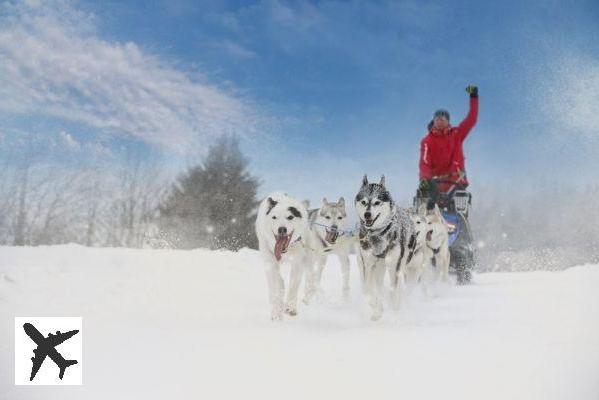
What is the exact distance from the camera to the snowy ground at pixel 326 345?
2953 mm

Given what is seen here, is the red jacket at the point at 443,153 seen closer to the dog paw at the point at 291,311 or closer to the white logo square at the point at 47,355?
the dog paw at the point at 291,311

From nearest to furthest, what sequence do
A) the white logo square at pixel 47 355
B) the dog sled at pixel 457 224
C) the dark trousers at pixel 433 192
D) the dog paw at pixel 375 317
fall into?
the white logo square at pixel 47 355, the dog paw at pixel 375 317, the dark trousers at pixel 433 192, the dog sled at pixel 457 224

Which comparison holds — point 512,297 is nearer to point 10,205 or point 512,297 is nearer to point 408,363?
point 408,363

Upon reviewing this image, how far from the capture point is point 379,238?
4.98m

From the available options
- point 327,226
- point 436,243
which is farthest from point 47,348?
point 436,243

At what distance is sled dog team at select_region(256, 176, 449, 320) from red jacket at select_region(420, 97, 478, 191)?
67.4 inches

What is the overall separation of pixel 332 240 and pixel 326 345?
1196 millimetres

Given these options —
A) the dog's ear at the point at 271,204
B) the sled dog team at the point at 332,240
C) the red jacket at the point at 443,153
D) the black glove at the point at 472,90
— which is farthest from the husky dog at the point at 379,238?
the red jacket at the point at 443,153

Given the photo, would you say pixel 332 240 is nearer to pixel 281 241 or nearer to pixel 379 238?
pixel 379 238

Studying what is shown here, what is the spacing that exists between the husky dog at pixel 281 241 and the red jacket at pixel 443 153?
2.97m

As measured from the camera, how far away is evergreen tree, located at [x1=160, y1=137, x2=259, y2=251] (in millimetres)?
7672

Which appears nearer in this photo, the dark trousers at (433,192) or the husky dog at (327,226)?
the husky dog at (327,226)

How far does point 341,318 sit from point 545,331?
6.41 feet

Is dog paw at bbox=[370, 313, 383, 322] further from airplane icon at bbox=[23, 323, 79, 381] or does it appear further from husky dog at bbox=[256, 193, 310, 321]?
airplane icon at bbox=[23, 323, 79, 381]
